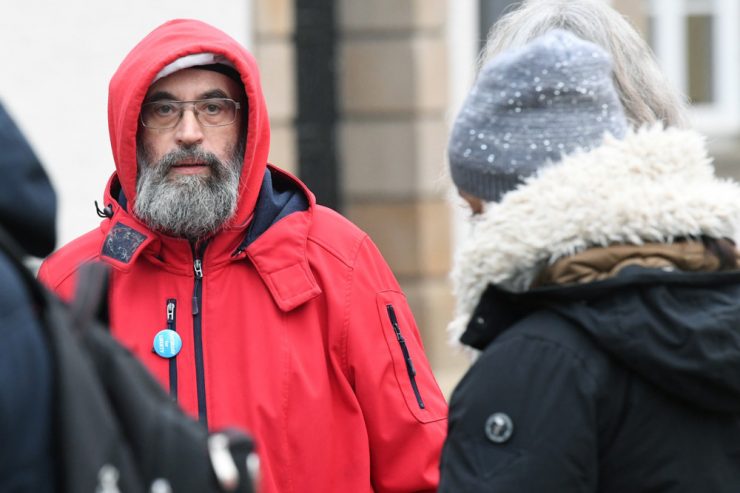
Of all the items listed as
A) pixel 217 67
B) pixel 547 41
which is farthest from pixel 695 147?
pixel 217 67

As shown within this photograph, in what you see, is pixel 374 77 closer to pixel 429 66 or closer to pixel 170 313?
pixel 429 66

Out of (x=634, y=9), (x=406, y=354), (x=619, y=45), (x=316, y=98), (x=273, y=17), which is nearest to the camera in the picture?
(x=619, y=45)

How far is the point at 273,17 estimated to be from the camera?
7.61 meters

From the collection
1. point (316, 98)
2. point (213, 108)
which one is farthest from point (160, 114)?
point (316, 98)

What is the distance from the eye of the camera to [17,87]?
275 inches

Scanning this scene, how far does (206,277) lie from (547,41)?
1.09 m

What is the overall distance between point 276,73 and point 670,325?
571cm

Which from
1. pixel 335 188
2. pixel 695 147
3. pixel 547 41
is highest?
pixel 547 41

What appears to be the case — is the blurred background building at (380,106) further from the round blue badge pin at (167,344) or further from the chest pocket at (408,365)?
the round blue badge pin at (167,344)

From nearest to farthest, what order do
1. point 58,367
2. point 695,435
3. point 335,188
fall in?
point 58,367 → point 695,435 → point 335,188

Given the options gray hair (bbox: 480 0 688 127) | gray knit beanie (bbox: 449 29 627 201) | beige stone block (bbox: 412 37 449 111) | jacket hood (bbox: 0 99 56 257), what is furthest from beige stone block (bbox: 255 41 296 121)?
jacket hood (bbox: 0 99 56 257)

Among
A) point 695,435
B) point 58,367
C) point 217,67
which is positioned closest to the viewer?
point 58,367

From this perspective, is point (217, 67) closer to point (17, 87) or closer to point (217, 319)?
point (217, 319)

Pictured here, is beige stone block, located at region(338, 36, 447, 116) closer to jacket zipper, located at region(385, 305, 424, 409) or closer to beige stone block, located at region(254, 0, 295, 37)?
beige stone block, located at region(254, 0, 295, 37)
